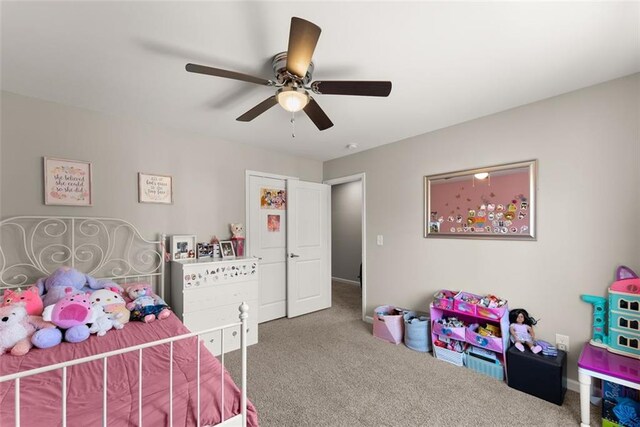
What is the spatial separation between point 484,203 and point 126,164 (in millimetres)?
3479

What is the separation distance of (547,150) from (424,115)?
3.40 feet

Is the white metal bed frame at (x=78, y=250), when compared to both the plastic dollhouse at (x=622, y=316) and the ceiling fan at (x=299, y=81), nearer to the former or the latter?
the ceiling fan at (x=299, y=81)

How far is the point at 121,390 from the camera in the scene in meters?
1.19

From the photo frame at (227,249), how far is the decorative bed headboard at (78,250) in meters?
0.61

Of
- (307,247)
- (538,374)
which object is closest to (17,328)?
(307,247)

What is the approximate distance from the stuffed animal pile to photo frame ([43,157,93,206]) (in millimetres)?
637

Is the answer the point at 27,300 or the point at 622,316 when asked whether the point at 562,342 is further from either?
the point at 27,300

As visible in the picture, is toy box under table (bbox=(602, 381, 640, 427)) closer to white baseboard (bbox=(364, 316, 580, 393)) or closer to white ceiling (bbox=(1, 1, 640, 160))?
white baseboard (bbox=(364, 316, 580, 393))

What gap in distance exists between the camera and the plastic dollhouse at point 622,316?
185 cm

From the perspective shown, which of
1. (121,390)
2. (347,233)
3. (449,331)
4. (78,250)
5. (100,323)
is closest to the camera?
(121,390)

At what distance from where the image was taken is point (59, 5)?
4.29 ft

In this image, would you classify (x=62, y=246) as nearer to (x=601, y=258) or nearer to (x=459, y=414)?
(x=459, y=414)

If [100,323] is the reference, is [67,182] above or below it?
above

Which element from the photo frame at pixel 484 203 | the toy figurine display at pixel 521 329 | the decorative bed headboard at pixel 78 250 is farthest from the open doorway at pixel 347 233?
the decorative bed headboard at pixel 78 250
